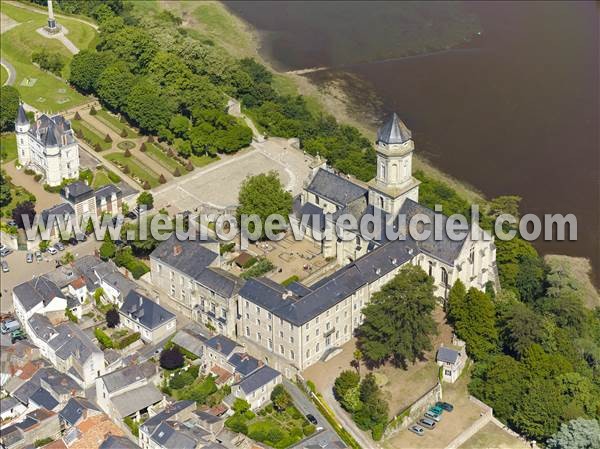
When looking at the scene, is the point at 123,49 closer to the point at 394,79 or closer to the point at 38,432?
the point at 394,79

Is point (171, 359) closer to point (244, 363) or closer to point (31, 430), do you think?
point (244, 363)

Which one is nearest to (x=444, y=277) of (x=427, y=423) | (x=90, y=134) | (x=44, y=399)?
(x=427, y=423)

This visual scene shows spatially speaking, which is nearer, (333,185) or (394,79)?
(333,185)

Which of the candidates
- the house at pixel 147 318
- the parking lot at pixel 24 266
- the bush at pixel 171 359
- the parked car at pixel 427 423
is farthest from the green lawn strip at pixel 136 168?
the parked car at pixel 427 423

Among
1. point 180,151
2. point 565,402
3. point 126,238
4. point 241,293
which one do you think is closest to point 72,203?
→ point 126,238

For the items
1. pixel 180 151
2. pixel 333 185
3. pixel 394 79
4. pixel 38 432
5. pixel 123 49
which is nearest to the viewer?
pixel 38 432

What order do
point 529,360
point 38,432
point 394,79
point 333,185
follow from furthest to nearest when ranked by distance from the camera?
1. point 394,79
2. point 333,185
3. point 529,360
4. point 38,432
